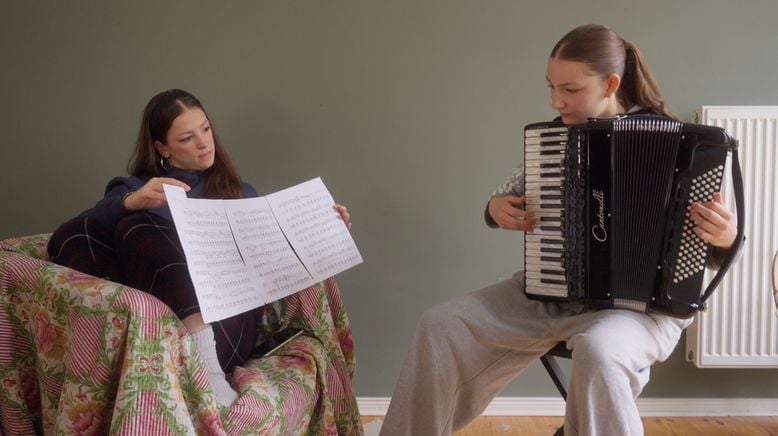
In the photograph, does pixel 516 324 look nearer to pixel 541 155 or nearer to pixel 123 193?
pixel 541 155

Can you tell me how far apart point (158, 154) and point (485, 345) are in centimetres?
101

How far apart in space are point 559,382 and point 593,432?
0.34m

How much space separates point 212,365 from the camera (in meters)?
1.49

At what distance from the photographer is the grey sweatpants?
1566mm

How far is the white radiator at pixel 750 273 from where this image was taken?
2.11m

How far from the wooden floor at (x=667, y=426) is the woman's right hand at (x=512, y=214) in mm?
811

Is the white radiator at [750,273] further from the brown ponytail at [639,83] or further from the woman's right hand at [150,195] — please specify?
the woman's right hand at [150,195]

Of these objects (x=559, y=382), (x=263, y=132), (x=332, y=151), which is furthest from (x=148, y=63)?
(x=559, y=382)

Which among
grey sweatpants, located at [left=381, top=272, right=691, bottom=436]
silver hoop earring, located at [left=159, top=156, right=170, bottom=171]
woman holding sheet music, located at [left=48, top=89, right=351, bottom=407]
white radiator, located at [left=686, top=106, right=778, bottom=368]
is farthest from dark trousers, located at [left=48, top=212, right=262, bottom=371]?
white radiator, located at [left=686, top=106, right=778, bottom=368]

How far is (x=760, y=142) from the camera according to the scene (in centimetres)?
212

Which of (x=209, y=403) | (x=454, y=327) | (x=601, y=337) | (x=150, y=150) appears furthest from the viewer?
(x=150, y=150)

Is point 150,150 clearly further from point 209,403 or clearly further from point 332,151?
point 209,403

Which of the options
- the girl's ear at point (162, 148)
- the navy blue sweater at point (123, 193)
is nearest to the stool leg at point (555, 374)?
the navy blue sweater at point (123, 193)

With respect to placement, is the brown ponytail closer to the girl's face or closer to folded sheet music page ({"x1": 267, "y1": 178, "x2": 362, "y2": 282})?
the girl's face
